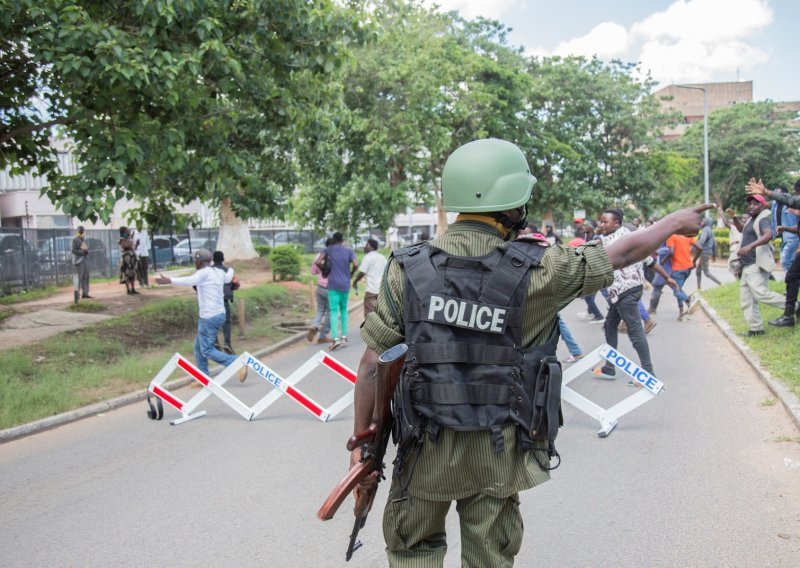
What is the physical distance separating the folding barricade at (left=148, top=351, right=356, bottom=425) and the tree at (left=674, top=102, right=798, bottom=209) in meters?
42.4

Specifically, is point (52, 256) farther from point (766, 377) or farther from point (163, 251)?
point (766, 377)

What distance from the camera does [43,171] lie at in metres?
11.4

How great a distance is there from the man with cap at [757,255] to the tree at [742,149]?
3703cm

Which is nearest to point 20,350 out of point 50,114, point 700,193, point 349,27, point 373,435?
point 50,114

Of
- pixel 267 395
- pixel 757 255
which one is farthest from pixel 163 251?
pixel 757 255

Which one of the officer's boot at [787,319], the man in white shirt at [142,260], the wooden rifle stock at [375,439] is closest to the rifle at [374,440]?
the wooden rifle stock at [375,439]

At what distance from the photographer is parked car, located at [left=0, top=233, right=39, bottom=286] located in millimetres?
19750

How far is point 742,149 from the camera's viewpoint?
45.4m

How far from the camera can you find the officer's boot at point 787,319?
10047mm

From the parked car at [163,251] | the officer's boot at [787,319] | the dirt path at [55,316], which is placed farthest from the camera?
the parked car at [163,251]

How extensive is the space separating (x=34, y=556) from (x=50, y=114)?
27.5 ft

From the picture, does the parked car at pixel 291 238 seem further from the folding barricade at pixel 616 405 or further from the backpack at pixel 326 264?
the folding barricade at pixel 616 405

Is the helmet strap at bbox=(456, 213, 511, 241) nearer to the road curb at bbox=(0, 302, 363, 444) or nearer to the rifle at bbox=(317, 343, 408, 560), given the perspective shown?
the rifle at bbox=(317, 343, 408, 560)

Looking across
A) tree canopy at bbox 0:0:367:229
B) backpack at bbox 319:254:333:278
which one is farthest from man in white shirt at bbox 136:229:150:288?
backpack at bbox 319:254:333:278
